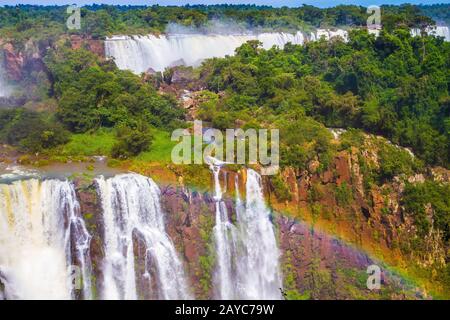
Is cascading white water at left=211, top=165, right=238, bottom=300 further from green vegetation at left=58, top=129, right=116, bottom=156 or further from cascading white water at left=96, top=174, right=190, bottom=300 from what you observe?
green vegetation at left=58, top=129, right=116, bottom=156

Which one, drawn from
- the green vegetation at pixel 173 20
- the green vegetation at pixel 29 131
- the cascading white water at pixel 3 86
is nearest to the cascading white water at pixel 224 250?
the green vegetation at pixel 29 131

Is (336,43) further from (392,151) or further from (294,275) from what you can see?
(294,275)

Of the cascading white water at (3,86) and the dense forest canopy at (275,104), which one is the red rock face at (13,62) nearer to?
the dense forest canopy at (275,104)

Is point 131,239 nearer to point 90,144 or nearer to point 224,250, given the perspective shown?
point 224,250

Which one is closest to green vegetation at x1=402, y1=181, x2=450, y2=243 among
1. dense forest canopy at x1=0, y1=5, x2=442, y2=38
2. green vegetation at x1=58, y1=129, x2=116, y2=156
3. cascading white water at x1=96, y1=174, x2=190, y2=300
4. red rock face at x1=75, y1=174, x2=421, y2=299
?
red rock face at x1=75, y1=174, x2=421, y2=299

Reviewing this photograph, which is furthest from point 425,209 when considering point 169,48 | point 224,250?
point 169,48

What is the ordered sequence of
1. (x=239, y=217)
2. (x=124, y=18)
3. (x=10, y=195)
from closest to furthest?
(x=10, y=195) → (x=239, y=217) → (x=124, y=18)
